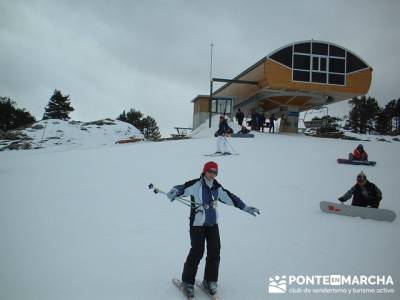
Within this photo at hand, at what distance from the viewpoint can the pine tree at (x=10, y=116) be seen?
57.9m

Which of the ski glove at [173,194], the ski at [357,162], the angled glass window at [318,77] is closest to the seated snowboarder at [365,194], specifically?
the ski glove at [173,194]

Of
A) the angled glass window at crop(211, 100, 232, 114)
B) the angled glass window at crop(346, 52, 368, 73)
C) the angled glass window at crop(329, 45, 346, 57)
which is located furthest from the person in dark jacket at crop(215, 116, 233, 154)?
the angled glass window at crop(211, 100, 232, 114)

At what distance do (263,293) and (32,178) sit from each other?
11647 millimetres

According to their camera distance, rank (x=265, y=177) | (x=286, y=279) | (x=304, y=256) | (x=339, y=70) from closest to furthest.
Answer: (x=286, y=279) → (x=304, y=256) → (x=265, y=177) → (x=339, y=70)

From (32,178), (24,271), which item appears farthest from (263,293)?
(32,178)

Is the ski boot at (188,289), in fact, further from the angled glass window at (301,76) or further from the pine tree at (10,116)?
the pine tree at (10,116)

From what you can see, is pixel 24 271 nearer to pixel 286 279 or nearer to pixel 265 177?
pixel 286 279

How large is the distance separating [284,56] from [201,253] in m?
27.3

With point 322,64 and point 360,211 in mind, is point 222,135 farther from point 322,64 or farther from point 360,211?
point 322,64

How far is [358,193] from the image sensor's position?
9.10m

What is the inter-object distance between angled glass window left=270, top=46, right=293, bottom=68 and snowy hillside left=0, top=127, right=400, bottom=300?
16862 millimetres

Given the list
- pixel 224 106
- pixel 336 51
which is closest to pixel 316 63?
pixel 336 51

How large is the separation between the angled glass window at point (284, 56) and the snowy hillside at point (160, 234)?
664 inches

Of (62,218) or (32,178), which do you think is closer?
(62,218)
